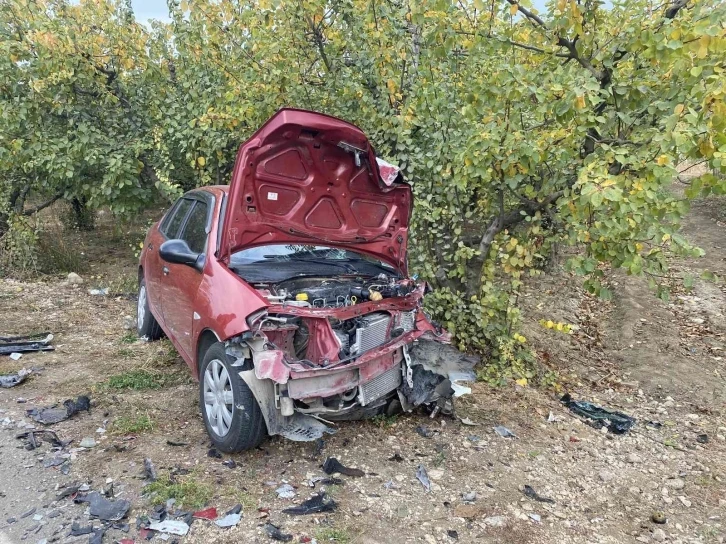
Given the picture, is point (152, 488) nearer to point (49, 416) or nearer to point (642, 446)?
point (49, 416)

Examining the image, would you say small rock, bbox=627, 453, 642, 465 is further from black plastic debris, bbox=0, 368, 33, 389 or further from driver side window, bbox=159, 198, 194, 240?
black plastic debris, bbox=0, 368, 33, 389

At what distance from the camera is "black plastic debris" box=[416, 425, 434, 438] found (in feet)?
13.7

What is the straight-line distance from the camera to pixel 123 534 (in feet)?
9.34

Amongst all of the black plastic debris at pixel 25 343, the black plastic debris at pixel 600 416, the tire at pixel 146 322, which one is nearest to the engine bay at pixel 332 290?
the black plastic debris at pixel 600 416

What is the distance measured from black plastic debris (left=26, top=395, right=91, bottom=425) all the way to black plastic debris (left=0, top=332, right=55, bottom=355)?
1551mm

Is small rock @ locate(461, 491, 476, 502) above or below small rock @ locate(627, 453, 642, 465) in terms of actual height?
above

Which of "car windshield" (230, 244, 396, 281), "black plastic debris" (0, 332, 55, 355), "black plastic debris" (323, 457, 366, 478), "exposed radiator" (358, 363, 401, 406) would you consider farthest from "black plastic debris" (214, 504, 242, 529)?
"black plastic debris" (0, 332, 55, 355)

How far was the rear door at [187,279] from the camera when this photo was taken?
13.5 ft

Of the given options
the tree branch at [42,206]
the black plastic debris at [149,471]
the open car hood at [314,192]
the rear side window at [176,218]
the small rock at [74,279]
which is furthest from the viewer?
the tree branch at [42,206]

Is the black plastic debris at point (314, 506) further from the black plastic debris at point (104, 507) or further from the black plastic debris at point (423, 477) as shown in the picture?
the black plastic debris at point (104, 507)

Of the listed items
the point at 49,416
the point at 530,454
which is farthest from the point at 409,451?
the point at 49,416

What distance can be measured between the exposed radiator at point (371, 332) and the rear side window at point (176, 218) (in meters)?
2.21

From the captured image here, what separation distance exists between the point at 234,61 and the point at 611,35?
14.6 ft

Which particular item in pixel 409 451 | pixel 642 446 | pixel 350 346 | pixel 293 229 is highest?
pixel 293 229
